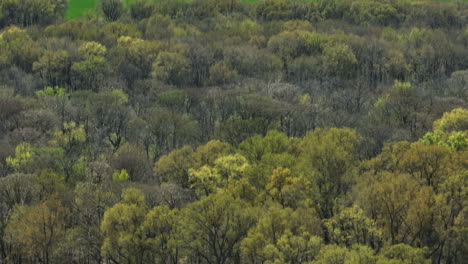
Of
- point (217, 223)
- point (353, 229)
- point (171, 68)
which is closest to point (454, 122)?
point (353, 229)

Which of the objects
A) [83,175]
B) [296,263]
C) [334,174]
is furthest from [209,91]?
[296,263]

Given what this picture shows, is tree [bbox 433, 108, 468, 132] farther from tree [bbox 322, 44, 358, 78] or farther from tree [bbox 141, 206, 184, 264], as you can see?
tree [bbox 322, 44, 358, 78]

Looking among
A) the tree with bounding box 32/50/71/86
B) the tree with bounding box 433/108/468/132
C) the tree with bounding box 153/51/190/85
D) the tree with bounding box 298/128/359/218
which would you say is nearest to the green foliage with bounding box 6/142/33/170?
the tree with bounding box 298/128/359/218

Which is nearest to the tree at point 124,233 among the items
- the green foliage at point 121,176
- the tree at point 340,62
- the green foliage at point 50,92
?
the green foliage at point 121,176

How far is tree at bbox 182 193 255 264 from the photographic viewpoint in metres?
77.8

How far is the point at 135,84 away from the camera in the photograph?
171 meters

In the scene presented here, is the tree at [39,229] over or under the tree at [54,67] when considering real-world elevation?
over

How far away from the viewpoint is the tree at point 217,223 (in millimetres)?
77750

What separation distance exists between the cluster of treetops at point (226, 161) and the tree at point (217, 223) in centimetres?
18

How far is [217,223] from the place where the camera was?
7844 cm

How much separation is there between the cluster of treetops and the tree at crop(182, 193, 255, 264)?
180 mm

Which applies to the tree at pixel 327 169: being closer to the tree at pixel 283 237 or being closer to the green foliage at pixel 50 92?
the tree at pixel 283 237

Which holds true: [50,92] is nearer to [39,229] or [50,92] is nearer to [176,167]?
[176,167]

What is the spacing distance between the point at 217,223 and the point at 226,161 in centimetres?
1948
